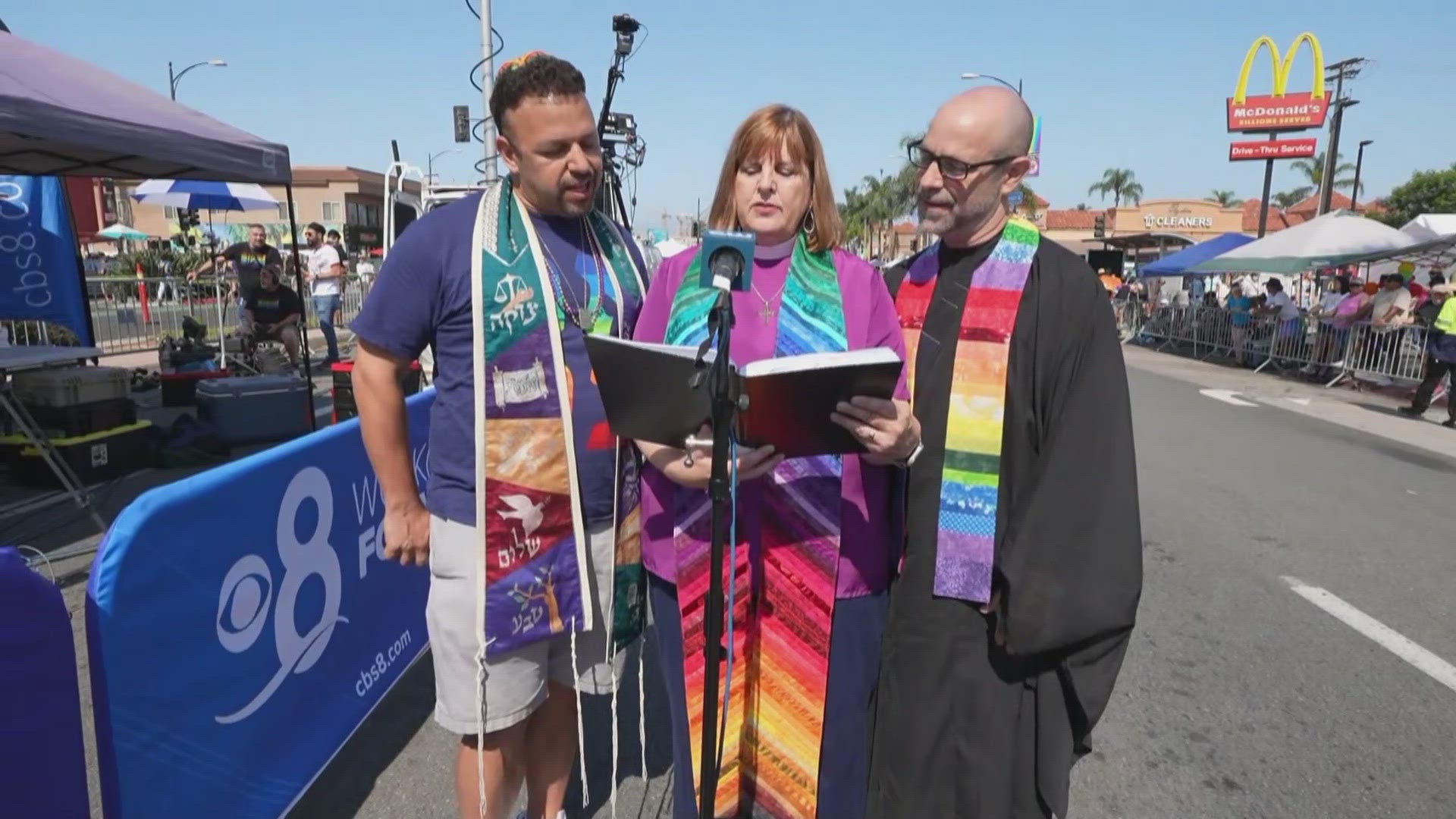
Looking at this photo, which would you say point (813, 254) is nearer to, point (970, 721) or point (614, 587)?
point (614, 587)

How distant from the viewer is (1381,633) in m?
3.79

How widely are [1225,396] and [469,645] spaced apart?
39.1ft

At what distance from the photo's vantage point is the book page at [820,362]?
48.2 inches

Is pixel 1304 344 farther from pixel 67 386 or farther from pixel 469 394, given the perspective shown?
pixel 67 386

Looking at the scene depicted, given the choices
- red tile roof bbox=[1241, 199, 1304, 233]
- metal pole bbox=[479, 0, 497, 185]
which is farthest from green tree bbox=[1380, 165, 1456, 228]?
metal pole bbox=[479, 0, 497, 185]

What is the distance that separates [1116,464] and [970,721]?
0.64 meters

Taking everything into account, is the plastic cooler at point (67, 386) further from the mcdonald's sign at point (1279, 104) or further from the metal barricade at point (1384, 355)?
the mcdonald's sign at point (1279, 104)

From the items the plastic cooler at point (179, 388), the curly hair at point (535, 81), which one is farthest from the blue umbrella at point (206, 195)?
the curly hair at point (535, 81)

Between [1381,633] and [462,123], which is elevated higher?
[462,123]

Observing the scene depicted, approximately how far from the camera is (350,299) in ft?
56.0

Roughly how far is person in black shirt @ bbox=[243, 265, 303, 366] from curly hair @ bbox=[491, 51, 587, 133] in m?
8.83

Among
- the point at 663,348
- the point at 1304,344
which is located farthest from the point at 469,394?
the point at 1304,344

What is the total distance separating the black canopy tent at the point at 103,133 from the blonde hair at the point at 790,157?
392 cm

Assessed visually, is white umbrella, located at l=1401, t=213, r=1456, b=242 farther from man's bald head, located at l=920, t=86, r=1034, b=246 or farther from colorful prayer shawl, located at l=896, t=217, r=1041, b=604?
colorful prayer shawl, located at l=896, t=217, r=1041, b=604
